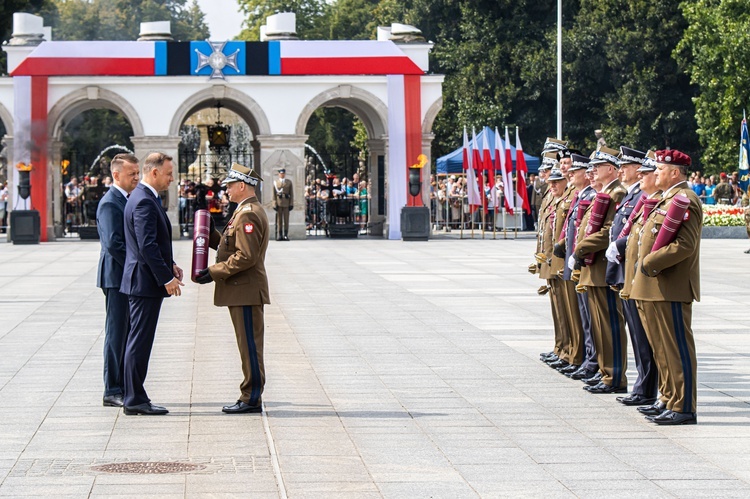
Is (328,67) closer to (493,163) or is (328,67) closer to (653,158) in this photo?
(493,163)

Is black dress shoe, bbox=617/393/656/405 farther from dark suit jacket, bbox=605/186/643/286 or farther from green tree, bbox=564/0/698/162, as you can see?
green tree, bbox=564/0/698/162

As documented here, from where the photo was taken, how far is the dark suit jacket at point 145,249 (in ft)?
A: 32.3

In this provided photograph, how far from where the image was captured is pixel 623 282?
34.1 ft

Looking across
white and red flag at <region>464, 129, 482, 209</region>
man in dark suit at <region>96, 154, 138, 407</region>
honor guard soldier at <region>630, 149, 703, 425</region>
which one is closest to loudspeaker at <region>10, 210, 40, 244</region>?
white and red flag at <region>464, 129, 482, 209</region>

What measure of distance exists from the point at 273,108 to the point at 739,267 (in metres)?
14.7

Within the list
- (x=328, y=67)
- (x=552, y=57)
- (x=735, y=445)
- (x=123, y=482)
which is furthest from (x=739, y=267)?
(x=552, y=57)

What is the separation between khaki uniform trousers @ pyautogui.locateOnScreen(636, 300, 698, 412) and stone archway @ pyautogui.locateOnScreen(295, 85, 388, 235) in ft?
85.5

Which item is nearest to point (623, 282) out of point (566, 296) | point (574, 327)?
point (574, 327)

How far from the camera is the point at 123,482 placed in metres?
7.66

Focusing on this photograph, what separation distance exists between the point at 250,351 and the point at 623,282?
2750 millimetres

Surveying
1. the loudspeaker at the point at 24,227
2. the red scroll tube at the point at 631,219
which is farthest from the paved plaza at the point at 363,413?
the loudspeaker at the point at 24,227

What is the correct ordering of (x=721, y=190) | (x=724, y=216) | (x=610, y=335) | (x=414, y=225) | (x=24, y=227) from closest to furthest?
1. (x=610, y=335)
2. (x=24, y=227)
3. (x=414, y=225)
4. (x=724, y=216)
5. (x=721, y=190)

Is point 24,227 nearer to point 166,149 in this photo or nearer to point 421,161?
point 166,149

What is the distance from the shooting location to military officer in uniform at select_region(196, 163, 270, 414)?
32.3 feet
